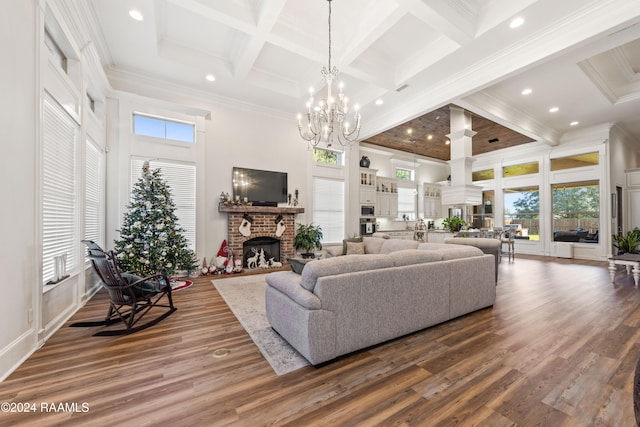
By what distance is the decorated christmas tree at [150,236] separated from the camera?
402 centimetres

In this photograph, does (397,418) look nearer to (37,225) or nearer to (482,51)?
(37,225)

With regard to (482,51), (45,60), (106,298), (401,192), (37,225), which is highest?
(482,51)

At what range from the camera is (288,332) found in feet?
7.48

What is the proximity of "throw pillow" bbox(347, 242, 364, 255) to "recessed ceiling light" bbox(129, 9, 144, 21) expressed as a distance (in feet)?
15.1

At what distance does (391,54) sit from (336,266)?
167 inches

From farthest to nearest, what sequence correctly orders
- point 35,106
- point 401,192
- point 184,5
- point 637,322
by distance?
point 401,192 → point 184,5 → point 637,322 → point 35,106

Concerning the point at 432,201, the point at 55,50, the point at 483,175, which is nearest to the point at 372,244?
the point at 55,50

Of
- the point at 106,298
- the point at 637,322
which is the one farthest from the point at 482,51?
the point at 106,298

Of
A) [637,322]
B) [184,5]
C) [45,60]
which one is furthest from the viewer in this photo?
[184,5]

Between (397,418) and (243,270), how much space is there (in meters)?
4.64

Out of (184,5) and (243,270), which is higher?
(184,5)

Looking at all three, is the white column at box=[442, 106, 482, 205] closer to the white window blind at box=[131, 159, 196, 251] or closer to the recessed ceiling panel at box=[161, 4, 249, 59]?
the recessed ceiling panel at box=[161, 4, 249, 59]

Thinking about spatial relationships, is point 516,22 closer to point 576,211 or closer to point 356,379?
point 356,379

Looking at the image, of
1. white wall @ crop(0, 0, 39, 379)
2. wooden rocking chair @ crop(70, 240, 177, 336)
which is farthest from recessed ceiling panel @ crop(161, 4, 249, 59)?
wooden rocking chair @ crop(70, 240, 177, 336)
